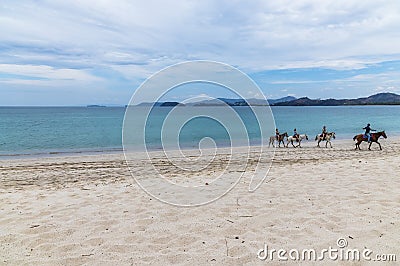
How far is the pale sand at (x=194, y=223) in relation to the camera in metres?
4.18

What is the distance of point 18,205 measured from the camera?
255 inches

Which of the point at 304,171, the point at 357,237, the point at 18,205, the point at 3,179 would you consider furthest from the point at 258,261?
the point at 3,179

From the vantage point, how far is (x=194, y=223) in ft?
17.3

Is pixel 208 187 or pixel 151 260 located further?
pixel 208 187

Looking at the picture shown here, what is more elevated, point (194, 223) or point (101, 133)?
point (194, 223)

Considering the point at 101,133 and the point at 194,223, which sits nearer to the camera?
the point at 194,223

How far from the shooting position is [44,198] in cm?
714

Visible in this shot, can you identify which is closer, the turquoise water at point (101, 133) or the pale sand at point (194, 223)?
the pale sand at point (194, 223)

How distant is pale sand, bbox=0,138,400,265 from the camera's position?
4.18 meters

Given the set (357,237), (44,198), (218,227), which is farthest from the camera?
(44,198)

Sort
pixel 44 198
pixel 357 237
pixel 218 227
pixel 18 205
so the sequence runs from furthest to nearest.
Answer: pixel 44 198, pixel 18 205, pixel 218 227, pixel 357 237

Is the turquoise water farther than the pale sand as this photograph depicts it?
Yes

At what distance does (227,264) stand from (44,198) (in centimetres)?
506

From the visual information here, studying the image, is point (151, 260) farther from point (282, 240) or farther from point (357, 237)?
point (357, 237)
